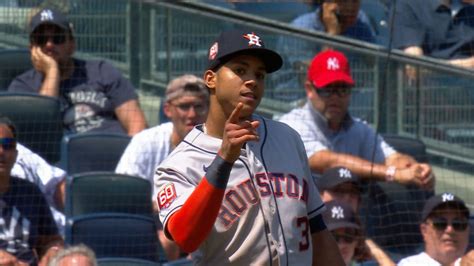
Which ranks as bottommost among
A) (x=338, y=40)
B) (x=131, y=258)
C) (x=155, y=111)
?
(x=131, y=258)

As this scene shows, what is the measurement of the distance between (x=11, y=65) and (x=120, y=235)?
5.21ft

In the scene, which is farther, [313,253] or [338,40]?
[338,40]

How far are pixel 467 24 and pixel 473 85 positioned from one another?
2.03 ft

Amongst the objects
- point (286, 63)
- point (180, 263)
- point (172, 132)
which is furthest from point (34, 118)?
point (286, 63)

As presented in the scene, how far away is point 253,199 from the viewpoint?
3244 millimetres

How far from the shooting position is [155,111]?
24.1ft

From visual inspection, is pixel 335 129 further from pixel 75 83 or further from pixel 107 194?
pixel 75 83

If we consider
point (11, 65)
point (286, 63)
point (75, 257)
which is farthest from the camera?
point (286, 63)

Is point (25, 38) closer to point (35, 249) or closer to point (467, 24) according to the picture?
point (35, 249)

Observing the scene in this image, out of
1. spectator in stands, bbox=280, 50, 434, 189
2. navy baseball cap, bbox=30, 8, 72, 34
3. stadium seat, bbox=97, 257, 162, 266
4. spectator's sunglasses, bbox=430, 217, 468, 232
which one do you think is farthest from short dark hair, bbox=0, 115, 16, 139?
spectator's sunglasses, bbox=430, 217, 468, 232

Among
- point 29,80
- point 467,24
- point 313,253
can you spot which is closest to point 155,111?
point 29,80

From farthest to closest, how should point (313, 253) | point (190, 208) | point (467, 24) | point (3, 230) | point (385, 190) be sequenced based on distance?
point (467, 24)
point (385, 190)
point (3, 230)
point (313, 253)
point (190, 208)

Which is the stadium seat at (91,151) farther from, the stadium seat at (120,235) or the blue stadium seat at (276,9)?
the blue stadium seat at (276,9)

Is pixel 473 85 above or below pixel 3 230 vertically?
above
